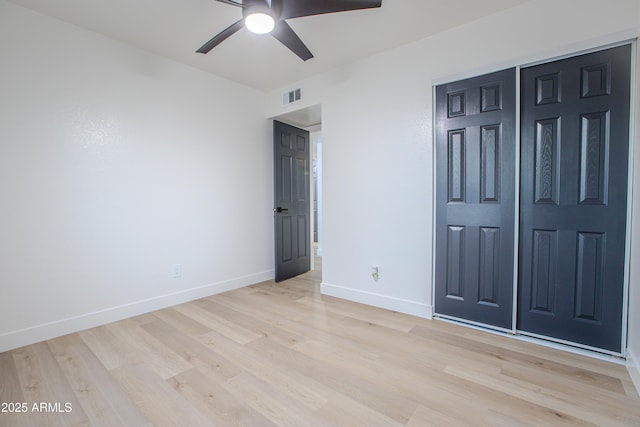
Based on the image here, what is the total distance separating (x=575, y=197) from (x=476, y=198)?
0.62m

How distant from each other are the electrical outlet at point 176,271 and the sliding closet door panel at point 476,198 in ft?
8.59

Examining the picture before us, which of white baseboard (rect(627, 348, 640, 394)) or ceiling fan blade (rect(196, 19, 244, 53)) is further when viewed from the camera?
ceiling fan blade (rect(196, 19, 244, 53))

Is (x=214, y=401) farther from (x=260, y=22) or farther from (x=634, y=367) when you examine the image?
(x=634, y=367)

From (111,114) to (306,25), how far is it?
1901 millimetres

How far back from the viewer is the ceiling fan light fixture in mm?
1727

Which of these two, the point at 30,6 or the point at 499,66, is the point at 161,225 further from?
the point at 499,66

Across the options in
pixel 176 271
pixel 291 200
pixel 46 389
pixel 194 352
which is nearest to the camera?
pixel 46 389

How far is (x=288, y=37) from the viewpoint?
A: 197 centimetres

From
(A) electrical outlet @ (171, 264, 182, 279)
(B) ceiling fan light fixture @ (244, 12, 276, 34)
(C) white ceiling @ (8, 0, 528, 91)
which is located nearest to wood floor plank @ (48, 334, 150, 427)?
(A) electrical outlet @ (171, 264, 182, 279)

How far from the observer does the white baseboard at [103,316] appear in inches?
84.8

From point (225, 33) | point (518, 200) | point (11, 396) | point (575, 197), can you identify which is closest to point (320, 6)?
point (225, 33)

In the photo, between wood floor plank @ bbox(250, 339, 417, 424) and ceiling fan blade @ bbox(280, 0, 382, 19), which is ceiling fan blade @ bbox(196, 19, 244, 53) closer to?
ceiling fan blade @ bbox(280, 0, 382, 19)

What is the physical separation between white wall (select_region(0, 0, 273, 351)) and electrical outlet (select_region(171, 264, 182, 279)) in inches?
1.8

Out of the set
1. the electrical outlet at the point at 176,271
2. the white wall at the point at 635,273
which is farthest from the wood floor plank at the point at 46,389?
the white wall at the point at 635,273
